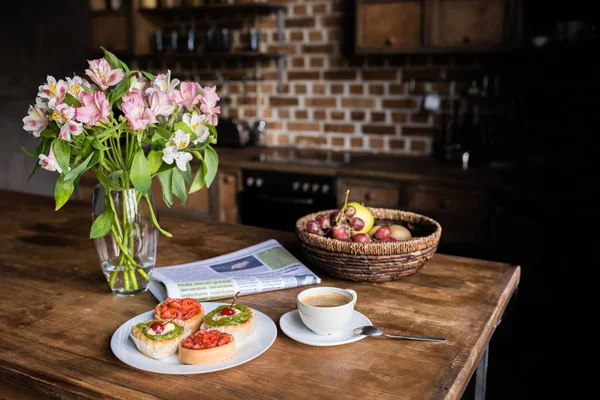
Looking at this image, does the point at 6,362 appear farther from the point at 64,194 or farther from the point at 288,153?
the point at 288,153

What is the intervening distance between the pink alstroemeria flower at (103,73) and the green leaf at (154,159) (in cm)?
17

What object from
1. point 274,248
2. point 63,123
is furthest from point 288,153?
point 63,123

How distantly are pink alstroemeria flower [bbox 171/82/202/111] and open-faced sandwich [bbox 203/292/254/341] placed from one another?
1.45 ft

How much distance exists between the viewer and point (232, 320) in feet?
3.64

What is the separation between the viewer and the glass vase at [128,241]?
1322 mm

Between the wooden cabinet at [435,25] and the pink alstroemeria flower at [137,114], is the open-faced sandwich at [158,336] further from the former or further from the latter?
the wooden cabinet at [435,25]

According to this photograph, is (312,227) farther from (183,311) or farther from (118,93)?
(118,93)

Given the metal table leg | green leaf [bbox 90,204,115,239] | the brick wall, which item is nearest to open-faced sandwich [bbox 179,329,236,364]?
green leaf [bbox 90,204,115,239]

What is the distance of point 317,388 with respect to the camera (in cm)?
95

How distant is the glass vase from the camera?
1322mm

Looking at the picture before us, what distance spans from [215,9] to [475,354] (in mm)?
3335

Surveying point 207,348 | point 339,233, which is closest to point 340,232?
point 339,233

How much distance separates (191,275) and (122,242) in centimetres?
19

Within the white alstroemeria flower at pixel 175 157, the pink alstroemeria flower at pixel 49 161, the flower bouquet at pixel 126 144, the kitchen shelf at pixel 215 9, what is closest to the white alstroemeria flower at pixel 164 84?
the flower bouquet at pixel 126 144
